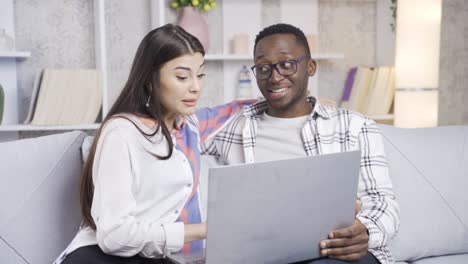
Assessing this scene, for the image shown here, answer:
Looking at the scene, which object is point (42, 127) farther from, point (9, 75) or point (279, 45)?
point (279, 45)

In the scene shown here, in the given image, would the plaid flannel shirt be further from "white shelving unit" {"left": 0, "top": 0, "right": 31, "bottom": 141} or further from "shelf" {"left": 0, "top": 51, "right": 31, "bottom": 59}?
"white shelving unit" {"left": 0, "top": 0, "right": 31, "bottom": 141}

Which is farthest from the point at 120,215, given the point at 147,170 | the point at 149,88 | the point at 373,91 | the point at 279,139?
the point at 373,91

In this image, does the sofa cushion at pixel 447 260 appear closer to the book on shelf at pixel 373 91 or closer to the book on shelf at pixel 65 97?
the book on shelf at pixel 373 91

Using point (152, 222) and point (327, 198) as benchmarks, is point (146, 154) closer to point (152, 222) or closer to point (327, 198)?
point (152, 222)

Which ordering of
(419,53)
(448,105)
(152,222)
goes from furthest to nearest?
1. (448,105)
2. (419,53)
3. (152,222)

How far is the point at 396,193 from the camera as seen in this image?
1.83 m

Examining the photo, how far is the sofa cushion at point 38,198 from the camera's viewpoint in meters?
1.50

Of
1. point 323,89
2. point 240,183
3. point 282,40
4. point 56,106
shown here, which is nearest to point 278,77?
point 282,40

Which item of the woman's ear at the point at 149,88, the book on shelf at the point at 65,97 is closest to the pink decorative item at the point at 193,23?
the book on shelf at the point at 65,97

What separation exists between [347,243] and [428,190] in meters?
0.65

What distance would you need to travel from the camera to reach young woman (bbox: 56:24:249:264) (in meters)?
1.29

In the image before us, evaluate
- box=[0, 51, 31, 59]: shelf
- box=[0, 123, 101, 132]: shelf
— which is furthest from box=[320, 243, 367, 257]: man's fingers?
box=[0, 51, 31, 59]: shelf

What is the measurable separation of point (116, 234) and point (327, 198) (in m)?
0.48

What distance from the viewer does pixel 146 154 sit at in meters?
1.39
